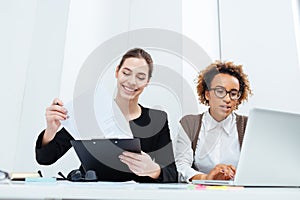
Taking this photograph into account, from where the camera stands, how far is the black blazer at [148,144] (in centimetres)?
97

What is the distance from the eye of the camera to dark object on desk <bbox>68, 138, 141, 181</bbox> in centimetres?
65

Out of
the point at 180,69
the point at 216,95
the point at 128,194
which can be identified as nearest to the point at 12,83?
the point at 180,69

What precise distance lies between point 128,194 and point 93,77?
3.96 feet

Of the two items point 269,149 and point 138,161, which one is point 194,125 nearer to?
point 138,161

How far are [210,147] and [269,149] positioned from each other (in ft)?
2.59

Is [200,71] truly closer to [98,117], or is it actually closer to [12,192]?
[98,117]

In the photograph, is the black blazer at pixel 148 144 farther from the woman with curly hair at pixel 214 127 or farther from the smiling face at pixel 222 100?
the smiling face at pixel 222 100

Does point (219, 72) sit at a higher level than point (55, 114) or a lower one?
higher

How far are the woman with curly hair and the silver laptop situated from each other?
0.56 m

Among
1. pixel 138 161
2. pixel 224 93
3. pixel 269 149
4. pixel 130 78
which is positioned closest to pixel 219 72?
pixel 224 93

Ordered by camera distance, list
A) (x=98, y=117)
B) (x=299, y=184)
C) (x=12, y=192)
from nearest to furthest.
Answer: (x=12, y=192), (x=299, y=184), (x=98, y=117)

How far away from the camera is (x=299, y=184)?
570 millimetres

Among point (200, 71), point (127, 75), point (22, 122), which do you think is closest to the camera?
point (127, 75)

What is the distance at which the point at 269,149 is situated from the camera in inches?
19.9
